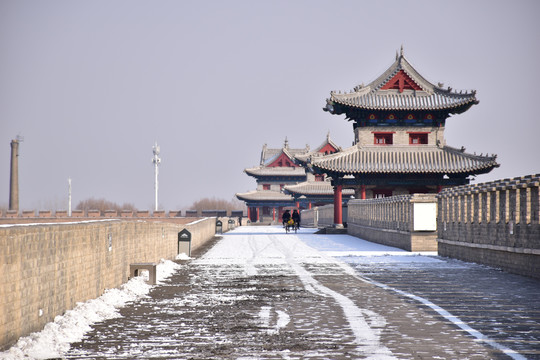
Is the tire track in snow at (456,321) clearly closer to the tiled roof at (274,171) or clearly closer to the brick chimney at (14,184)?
the brick chimney at (14,184)

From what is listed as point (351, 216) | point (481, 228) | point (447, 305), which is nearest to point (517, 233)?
point (481, 228)

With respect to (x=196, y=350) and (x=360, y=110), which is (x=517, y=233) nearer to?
(x=196, y=350)

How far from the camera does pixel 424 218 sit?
112ft

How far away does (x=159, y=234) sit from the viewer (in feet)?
79.0

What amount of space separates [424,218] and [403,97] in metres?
26.1

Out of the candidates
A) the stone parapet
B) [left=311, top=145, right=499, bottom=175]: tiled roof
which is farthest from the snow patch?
[left=311, top=145, right=499, bottom=175]: tiled roof

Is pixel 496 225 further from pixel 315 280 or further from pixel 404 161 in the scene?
pixel 404 161

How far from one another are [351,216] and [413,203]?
23.3m

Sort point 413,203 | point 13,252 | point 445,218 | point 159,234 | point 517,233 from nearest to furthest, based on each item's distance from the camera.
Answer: point 13,252
point 517,233
point 159,234
point 445,218
point 413,203

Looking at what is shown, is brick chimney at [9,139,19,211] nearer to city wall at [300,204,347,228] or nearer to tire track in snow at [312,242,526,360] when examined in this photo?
city wall at [300,204,347,228]

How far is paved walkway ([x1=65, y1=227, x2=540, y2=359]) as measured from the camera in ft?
29.7

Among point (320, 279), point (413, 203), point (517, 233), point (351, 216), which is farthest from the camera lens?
point (351, 216)

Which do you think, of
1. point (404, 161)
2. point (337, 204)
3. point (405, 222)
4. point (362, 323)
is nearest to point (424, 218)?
point (405, 222)

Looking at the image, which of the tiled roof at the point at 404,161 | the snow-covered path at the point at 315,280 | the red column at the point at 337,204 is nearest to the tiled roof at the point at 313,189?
the red column at the point at 337,204
